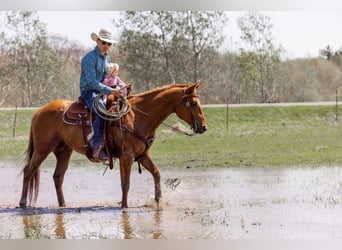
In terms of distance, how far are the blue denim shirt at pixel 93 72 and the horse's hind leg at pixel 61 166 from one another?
0.67m

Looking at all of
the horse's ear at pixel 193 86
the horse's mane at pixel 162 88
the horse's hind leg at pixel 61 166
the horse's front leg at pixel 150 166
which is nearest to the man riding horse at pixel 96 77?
the horse's mane at pixel 162 88

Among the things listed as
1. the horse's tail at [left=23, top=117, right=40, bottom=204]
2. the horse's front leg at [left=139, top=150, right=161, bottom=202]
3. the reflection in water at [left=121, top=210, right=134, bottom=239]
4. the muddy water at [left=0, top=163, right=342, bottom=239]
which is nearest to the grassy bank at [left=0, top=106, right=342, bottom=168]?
the muddy water at [left=0, top=163, right=342, bottom=239]

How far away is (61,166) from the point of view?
6.57 metres

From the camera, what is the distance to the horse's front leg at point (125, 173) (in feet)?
20.1

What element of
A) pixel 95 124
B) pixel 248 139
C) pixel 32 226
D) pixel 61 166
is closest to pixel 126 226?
pixel 32 226

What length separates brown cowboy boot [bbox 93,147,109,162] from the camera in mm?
6176

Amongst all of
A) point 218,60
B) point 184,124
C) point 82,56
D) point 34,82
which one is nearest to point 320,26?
point 218,60

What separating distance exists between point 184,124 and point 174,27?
0.91m

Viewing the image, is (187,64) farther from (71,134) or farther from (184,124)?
(71,134)

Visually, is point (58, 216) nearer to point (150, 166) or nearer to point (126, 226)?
point (126, 226)

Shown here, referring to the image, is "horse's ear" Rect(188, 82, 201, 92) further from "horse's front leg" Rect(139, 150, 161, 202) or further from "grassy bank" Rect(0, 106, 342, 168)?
"horse's front leg" Rect(139, 150, 161, 202)

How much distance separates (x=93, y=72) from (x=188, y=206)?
1428 mm

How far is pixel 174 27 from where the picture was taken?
661cm

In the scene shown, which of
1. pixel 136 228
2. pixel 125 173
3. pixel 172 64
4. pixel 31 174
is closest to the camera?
pixel 136 228
